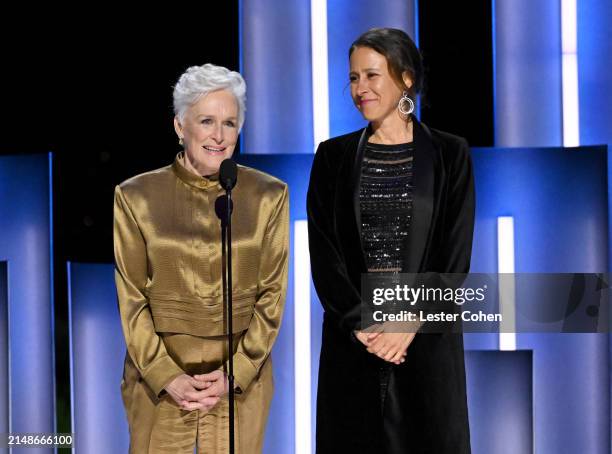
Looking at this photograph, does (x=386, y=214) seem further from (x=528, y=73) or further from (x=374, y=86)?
(x=528, y=73)

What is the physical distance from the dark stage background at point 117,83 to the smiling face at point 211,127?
1.77 feet

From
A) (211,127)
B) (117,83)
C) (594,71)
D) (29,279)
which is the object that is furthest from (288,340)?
(594,71)

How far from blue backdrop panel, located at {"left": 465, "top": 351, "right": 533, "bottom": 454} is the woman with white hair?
996 mm

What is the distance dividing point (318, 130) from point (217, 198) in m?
0.70

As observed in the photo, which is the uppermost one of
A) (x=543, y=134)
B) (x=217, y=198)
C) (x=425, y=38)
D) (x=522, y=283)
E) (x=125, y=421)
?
(x=425, y=38)

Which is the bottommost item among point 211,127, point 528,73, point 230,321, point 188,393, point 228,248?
point 188,393

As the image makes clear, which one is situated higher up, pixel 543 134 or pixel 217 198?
pixel 543 134

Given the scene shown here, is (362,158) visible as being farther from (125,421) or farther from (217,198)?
(125,421)

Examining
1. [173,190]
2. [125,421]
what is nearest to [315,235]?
[173,190]

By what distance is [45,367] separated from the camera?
12.4ft

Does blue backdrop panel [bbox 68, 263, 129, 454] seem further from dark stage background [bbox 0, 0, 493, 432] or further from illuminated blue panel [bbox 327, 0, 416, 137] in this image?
illuminated blue panel [bbox 327, 0, 416, 137]

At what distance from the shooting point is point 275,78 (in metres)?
3.66

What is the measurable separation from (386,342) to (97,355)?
1371mm

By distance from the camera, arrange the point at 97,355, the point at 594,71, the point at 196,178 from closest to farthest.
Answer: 1. the point at 196,178
2. the point at 594,71
3. the point at 97,355
